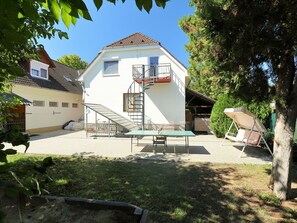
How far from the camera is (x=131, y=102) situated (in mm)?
15211

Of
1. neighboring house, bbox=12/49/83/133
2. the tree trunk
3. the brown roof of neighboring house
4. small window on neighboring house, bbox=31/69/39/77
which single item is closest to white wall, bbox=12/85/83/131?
neighboring house, bbox=12/49/83/133

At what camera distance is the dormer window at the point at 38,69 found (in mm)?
15547

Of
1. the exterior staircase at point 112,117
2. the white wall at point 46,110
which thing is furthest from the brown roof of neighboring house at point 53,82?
the exterior staircase at point 112,117

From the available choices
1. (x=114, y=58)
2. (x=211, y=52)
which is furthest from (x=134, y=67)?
(x=211, y=52)

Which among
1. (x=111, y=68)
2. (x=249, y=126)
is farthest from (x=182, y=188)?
(x=111, y=68)

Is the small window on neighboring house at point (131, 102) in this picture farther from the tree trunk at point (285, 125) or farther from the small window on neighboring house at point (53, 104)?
the tree trunk at point (285, 125)

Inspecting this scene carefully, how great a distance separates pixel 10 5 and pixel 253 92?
191 inches

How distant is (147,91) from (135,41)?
4.19 metres

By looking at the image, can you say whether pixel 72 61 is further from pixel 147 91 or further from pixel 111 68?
pixel 147 91

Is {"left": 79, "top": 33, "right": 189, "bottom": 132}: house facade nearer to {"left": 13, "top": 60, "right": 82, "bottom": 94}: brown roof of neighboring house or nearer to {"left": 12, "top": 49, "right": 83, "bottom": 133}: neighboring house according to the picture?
{"left": 13, "top": 60, "right": 82, "bottom": 94}: brown roof of neighboring house

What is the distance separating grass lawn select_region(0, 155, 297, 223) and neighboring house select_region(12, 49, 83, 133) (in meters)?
9.61

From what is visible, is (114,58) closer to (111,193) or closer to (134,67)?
(134,67)

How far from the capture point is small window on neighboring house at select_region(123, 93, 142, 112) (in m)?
14.8

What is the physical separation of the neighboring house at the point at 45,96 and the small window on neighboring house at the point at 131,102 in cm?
604
